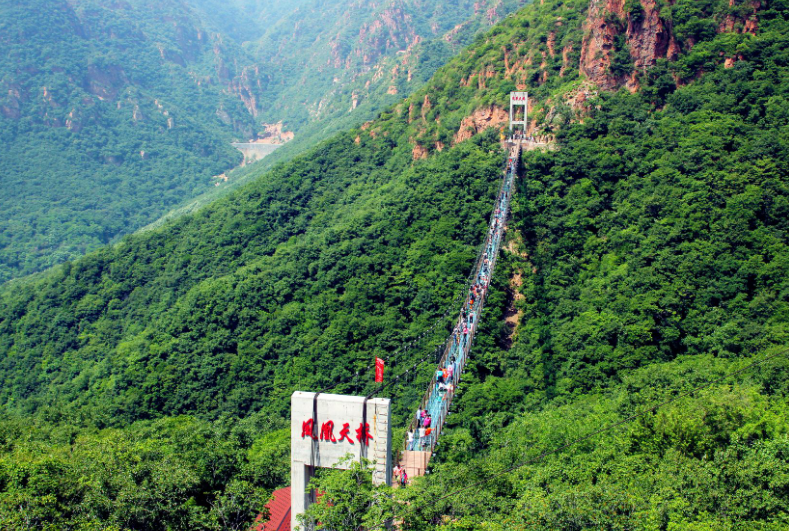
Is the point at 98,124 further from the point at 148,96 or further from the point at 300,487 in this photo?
the point at 300,487

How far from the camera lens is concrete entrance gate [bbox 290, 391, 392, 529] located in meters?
14.9

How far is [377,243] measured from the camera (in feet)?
119

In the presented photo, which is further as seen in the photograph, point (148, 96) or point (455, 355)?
point (148, 96)

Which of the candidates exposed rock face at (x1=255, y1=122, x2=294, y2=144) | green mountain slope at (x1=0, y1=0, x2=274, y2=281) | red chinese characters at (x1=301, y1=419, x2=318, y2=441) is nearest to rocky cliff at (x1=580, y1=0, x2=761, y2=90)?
red chinese characters at (x1=301, y1=419, x2=318, y2=441)

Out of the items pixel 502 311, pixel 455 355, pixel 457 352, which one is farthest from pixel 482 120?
pixel 455 355

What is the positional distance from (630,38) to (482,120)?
797 centimetres

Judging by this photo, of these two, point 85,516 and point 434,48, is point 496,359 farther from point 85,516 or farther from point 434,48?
point 434,48

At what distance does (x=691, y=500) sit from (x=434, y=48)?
90.0 m

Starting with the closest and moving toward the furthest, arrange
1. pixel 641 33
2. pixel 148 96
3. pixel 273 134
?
1. pixel 641 33
2. pixel 148 96
3. pixel 273 134

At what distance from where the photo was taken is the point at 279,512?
19.6m

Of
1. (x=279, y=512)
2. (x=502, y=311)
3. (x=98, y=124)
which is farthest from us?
(x=98, y=124)

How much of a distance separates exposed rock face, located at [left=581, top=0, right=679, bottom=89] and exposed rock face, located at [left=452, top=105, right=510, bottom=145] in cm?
465

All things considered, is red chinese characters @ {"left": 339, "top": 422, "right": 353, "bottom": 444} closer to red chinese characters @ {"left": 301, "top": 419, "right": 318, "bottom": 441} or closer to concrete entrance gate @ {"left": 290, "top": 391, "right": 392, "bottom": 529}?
concrete entrance gate @ {"left": 290, "top": 391, "right": 392, "bottom": 529}

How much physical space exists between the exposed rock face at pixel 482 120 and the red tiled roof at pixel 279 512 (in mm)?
25106
